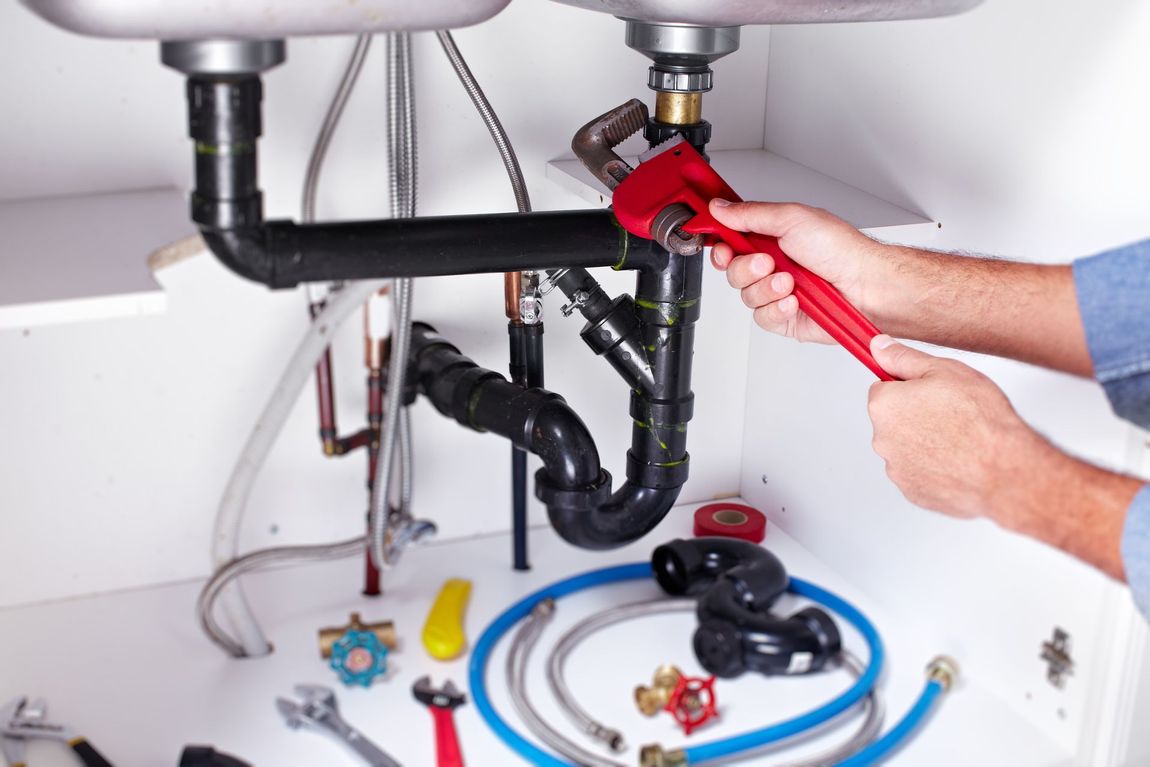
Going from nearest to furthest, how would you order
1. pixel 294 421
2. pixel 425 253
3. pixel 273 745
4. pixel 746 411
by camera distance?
pixel 425 253, pixel 273 745, pixel 294 421, pixel 746 411

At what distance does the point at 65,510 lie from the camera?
1191mm

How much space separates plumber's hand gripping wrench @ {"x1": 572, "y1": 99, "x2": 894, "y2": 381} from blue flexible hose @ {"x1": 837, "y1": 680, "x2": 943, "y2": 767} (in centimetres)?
40

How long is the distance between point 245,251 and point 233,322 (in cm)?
52

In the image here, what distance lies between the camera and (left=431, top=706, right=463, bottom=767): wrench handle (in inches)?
39.6

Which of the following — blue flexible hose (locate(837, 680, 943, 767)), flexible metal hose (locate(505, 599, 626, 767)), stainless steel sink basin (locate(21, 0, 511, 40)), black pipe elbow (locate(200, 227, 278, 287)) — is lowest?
flexible metal hose (locate(505, 599, 626, 767))

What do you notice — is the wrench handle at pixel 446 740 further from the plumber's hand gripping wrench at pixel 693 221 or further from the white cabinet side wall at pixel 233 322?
the plumber's hand gripping wrench at pixel 693 221

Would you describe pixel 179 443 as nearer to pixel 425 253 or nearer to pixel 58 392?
pixel 58 392

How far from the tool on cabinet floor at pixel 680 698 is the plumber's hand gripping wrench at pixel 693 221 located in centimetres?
41

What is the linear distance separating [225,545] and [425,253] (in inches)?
20.5

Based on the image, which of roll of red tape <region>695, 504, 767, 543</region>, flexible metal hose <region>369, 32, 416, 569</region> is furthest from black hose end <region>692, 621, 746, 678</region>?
flexible metal hose <region>369, 32, 416, 569</region>

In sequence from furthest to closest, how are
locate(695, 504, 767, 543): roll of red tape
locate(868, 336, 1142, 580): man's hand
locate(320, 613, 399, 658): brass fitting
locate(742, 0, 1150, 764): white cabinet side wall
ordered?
locate(695, 504, 767, 543): roll of red tape
locate(320, 613, 399, 658): brass fitting
locate(742, 0, 1150, 764): white cabinet side wall
locate(868, 336, 1142, 580): man's hand

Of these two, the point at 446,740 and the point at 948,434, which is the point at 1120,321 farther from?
the point at 446,740

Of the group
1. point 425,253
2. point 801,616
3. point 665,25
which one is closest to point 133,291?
point 425,253

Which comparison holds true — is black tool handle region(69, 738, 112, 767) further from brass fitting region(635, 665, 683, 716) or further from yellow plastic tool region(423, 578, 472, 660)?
Result: brass fitting region(635, 665, 683, 716)
